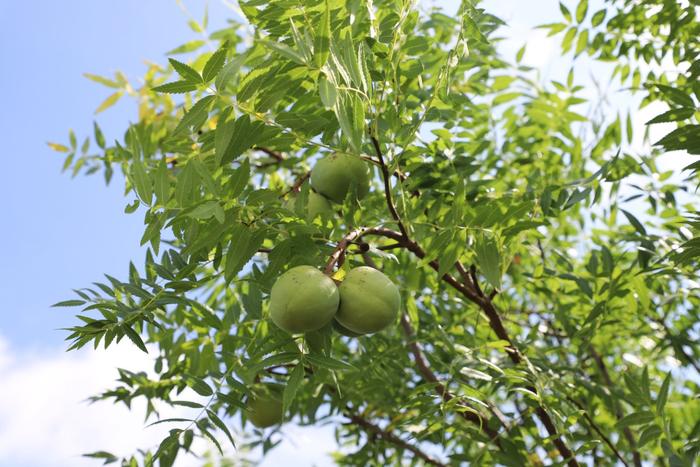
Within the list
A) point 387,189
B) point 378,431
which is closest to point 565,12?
point 387,189

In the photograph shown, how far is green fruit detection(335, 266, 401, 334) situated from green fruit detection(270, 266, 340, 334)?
0.14 ft

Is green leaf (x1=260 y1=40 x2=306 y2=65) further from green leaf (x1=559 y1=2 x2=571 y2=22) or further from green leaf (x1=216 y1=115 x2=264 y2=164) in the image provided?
green leaf (x1=559 y1=2 x2=571 y2=22)

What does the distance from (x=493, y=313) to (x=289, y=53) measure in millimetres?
1476

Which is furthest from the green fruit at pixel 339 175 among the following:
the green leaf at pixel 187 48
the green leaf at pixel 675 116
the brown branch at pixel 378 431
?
the brown branch at pixel 378 431

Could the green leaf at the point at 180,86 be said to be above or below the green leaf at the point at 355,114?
above

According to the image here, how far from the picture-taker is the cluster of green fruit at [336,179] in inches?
82.0

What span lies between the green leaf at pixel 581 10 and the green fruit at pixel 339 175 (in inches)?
65.3

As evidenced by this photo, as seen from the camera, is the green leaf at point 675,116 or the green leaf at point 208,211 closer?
the green leaf at point 208,211

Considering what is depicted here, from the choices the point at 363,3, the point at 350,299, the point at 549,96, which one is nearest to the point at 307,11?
the point at 363,3

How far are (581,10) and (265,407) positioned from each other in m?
2.45

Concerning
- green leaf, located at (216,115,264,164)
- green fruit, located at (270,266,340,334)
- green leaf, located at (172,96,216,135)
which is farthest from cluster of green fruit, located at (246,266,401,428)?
green leaf, located at (172,96,216,135)

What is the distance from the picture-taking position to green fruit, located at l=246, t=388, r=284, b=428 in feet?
9.61

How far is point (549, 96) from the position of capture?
2996mm

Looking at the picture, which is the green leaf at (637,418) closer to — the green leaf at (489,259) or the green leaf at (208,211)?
the green leaf at (489,259)
